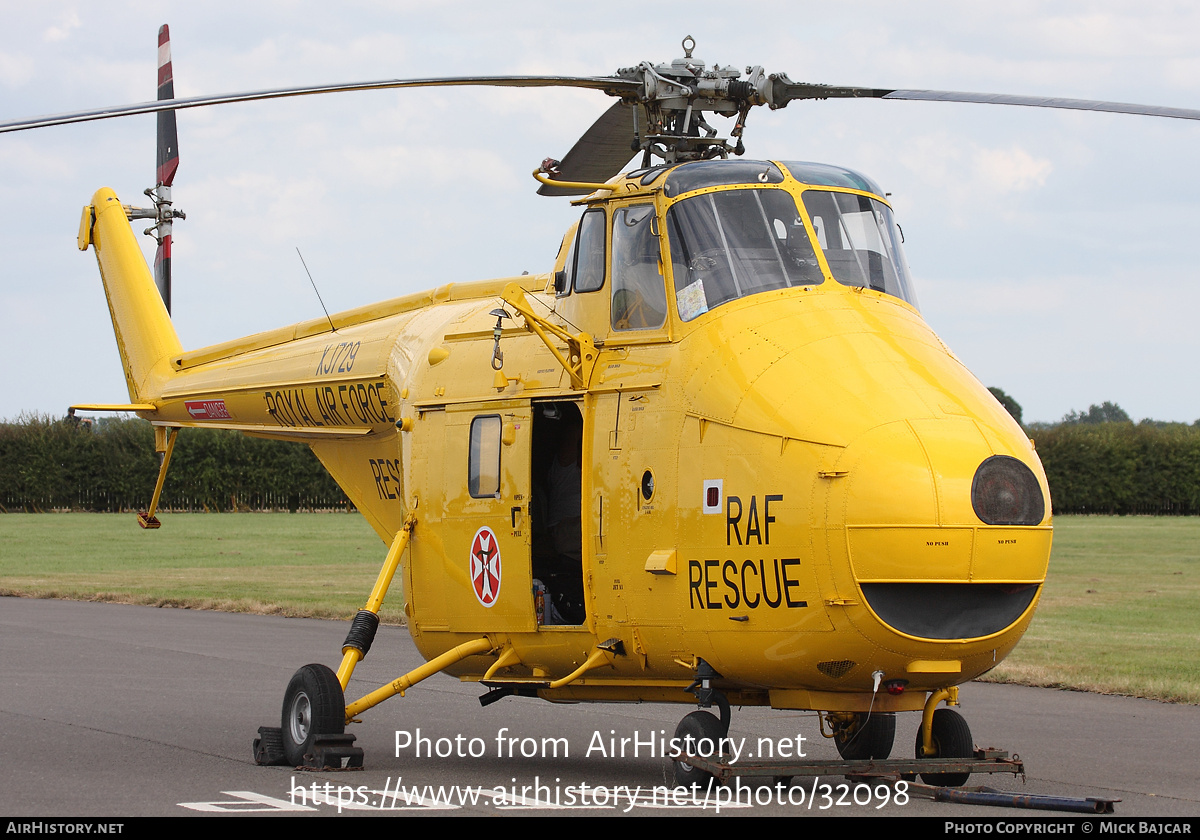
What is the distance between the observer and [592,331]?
10305mm

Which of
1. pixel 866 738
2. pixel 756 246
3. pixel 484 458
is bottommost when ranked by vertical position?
pixel 866 738

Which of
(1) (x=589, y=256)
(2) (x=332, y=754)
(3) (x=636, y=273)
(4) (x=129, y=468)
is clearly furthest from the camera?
(4) (x=129, y=468)

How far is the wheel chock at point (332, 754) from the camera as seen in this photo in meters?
10.8

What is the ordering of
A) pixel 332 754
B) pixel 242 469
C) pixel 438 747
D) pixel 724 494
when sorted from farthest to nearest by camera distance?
pixel 242 469 → pixel 438 747 → pixel 332 754 → pixel 724 494

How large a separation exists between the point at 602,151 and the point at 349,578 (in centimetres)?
2142

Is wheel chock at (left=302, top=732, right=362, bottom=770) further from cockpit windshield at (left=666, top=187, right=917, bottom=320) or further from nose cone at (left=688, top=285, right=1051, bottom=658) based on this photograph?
cockpit windshield at (left=666, top=187, right=917, bottom=320)

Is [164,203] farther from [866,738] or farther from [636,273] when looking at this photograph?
[866,738]

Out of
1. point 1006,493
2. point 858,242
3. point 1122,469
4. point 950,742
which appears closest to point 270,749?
point 950,742

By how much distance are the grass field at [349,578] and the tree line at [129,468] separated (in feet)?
10.1

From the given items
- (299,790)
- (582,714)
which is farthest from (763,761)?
(582,714)

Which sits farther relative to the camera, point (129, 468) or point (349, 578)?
point (129, 468)

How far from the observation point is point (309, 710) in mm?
11023

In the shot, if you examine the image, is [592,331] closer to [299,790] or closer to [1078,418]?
[299,790]
